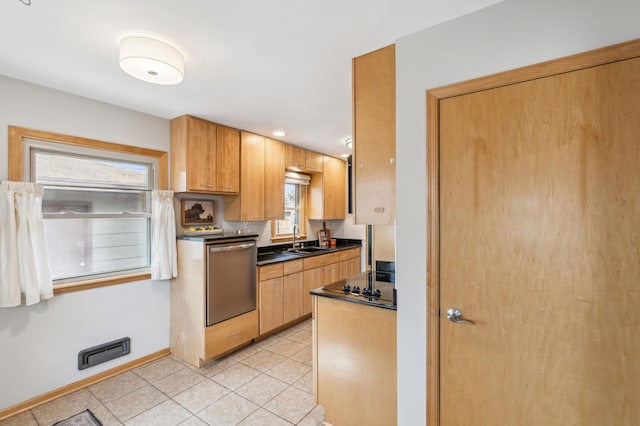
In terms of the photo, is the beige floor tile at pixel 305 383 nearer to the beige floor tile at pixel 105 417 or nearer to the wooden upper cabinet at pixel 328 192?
the beige floor tile at pixel 105 417

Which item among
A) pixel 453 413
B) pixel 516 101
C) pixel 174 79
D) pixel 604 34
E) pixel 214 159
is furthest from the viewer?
pixel 214 159

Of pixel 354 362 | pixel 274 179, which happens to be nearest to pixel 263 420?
pixel 354 362

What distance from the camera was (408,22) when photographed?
60.7 inches

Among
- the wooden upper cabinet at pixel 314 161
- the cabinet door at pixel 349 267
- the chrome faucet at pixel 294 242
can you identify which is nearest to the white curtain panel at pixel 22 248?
the chrome faucet at pixel 294 242

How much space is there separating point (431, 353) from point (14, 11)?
276 centimetres

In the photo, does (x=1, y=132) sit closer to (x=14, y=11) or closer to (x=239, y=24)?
(x=14, y=11)

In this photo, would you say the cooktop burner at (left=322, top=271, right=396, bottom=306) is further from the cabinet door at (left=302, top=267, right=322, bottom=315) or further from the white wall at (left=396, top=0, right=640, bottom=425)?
the cabinet door at (left=302, top=267, right=322, bottom=315)

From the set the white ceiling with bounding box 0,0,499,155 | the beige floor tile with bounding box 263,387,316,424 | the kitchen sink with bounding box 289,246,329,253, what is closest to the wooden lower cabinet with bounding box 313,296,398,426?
the beige floor tile with bounding box 263,387,316,424

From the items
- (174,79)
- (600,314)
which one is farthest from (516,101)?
(174,79)

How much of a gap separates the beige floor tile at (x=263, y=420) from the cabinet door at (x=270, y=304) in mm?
1265

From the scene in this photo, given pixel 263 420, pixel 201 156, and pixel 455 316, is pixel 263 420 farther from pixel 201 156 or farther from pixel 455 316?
Result: pixel 201 156

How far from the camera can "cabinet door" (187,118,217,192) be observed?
9.80 feet

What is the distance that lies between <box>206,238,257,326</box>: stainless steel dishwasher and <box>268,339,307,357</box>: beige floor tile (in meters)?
0.50

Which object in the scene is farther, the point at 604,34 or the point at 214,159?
the point at 214,159
